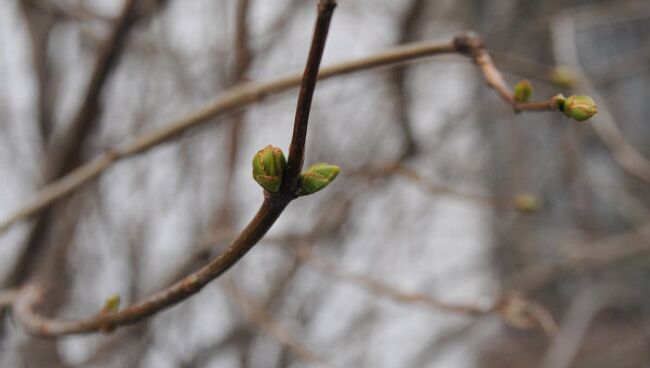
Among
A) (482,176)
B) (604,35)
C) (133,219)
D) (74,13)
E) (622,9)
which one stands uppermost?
(604,35)

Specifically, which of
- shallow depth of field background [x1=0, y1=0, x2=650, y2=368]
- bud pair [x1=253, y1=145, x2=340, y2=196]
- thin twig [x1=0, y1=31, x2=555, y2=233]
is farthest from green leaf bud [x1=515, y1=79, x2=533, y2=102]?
shallow depth of field background [x1=0, y1=0, x2=650, y2=368]

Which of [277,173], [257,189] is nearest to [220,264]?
[277,173]

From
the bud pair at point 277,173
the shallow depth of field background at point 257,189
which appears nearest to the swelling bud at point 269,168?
the bud pair at point 277,173

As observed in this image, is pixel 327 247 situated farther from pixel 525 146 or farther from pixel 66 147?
pixel 66 147

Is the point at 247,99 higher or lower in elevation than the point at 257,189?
higher

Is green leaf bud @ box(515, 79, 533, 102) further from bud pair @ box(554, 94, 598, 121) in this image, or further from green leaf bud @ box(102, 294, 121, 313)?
green leaf bud @ box(102, 294, 121, 313)

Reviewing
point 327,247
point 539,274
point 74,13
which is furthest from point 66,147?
point 539,274

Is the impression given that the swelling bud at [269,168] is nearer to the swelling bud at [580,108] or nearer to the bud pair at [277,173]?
the bud pair at [277,173]

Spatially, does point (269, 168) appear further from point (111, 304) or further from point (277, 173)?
point (111, 304)
